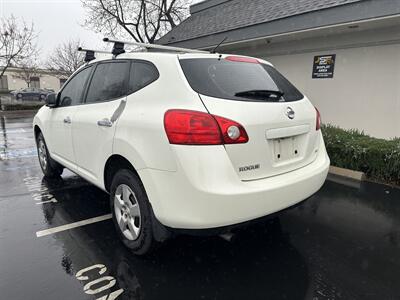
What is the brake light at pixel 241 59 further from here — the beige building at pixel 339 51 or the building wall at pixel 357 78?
the building wall at pixel 357 78

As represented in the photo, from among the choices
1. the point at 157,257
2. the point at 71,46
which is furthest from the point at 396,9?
the point at 71,46

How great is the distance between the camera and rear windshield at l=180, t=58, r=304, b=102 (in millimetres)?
2443

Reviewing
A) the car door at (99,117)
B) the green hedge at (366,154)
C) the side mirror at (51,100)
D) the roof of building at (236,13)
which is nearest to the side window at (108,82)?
the car door at (99,117)

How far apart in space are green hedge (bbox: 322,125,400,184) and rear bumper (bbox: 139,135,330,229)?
3416mm

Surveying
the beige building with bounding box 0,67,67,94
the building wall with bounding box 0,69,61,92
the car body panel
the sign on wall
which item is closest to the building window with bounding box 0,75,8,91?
the beige building with bounding box 0,67,67,94

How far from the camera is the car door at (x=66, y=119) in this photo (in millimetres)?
3803

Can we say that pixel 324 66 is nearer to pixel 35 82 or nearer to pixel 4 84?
pixel 35 82

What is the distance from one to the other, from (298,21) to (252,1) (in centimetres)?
473

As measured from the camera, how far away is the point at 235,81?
263 centimetres

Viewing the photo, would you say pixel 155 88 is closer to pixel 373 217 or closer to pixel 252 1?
pixel 373 217

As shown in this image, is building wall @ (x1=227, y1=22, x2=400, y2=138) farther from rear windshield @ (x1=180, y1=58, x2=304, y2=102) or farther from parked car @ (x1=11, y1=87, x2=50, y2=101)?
parked car @ (x1=11, y1=87, x2=50, y2=101)

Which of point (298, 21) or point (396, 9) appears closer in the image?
point (396, 9)

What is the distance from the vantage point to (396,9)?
17.5ft

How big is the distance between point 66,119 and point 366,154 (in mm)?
4630
